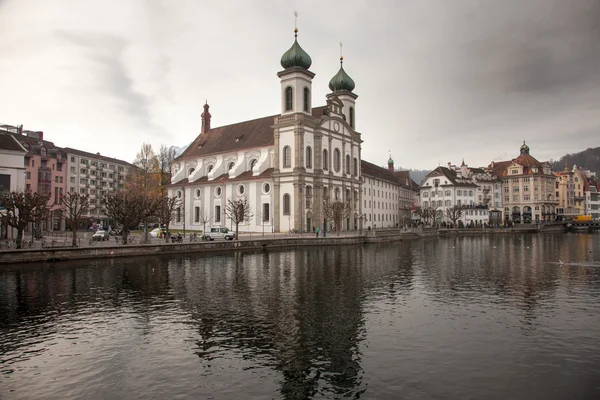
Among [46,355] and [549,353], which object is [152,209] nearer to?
[46,355]

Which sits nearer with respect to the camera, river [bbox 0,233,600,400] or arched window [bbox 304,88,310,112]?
river [bbox 0,233,600,400]

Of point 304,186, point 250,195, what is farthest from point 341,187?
point 250,195

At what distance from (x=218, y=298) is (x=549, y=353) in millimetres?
13892

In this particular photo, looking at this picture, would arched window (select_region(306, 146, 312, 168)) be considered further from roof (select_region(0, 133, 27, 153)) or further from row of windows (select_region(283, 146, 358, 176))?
roof (select_region(0, 133, 27, 153))

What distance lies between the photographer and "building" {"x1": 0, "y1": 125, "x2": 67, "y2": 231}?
7678cm

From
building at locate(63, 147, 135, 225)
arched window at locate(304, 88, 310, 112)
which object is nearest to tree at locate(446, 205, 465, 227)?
arched window at locate(304, 88, 310, 112)

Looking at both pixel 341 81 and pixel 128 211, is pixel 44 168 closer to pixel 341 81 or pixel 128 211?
pixel 128 211

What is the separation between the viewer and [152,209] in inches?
1960

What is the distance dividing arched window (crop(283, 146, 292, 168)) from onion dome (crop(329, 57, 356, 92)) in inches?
770

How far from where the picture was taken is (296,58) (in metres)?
70.6

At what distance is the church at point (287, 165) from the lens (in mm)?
69812

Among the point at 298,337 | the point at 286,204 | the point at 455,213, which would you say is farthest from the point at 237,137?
the point at 298,337

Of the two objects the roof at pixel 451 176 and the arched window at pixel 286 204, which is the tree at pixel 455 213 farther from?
the arched window at pixel 286 204

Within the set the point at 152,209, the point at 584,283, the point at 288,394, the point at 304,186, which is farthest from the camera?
the point at 304,186
